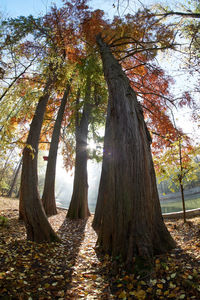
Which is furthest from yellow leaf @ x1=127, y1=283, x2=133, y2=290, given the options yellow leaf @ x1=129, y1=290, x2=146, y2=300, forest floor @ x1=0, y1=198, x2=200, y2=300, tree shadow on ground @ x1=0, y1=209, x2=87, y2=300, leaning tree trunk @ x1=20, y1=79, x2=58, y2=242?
leaning tree trunk @ x1=20, y1=79, x2=58, y2=242

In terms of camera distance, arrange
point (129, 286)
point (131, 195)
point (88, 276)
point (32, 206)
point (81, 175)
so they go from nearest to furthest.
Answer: point (129, 286) < point (88, 276) < point (131, 195) < point (32, 206) < point (81, 175)

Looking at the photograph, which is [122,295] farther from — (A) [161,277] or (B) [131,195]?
(B) [131,195]

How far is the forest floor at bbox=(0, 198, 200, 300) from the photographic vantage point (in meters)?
1.83

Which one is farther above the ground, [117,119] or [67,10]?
[67,10]

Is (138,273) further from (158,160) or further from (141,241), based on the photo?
(158,160)

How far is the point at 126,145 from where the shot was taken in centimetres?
292

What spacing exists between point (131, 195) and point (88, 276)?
1.36 meters

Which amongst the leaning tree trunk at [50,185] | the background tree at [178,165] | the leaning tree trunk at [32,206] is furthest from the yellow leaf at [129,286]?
the leaning tree trunk at [50,185]

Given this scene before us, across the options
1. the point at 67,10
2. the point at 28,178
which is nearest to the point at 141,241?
the point at 28,178

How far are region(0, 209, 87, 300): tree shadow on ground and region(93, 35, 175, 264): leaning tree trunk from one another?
798 millimetres

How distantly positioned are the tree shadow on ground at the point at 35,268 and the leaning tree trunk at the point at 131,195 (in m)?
0.80

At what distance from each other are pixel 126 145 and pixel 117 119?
1.90 feet

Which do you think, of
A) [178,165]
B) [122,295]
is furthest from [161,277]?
[178,165]

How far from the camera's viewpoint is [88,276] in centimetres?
242
